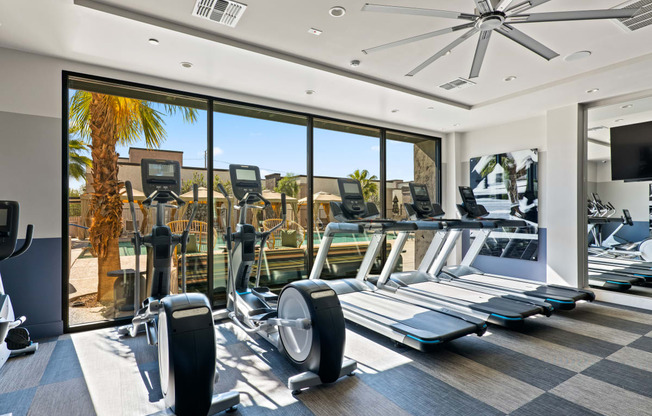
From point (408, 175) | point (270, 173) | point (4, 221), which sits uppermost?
point (408, 175)

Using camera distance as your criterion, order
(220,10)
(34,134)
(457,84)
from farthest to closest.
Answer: (457,84) < (34,134) < (220,10)

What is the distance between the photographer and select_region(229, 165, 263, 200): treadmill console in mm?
3738

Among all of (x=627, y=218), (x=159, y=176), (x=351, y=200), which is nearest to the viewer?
(x=159, y=176)

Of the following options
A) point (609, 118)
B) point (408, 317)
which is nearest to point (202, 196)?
point (408, 317)

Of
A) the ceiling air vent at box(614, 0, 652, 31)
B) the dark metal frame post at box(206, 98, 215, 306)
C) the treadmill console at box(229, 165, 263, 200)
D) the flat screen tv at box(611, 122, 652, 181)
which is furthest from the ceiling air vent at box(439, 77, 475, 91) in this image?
the dark metal frame post at box(206, 98, 215, 306)

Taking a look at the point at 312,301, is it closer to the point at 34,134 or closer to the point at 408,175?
the point at 34,134

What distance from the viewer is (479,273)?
19.8 feet

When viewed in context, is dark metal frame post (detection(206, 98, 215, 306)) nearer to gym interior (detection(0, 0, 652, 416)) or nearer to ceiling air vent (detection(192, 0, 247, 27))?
gym interior (detection(0, 0, 652, 416))

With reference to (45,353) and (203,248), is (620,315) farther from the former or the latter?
(45,353)

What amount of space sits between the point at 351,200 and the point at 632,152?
15.6 ft

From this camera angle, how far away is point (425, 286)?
518 centimetres

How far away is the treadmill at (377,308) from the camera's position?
3.19 meters

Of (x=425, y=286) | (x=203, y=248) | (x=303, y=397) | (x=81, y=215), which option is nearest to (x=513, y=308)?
(x=425, y=286)

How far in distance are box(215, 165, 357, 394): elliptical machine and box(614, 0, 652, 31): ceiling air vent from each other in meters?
3.32
